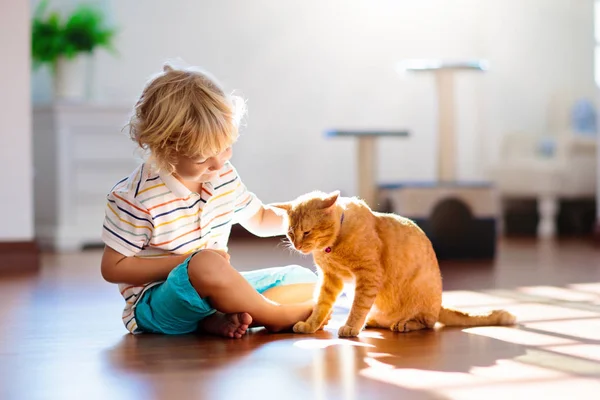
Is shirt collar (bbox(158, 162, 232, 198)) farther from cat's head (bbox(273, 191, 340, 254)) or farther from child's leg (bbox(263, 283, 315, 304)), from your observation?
child's leg (bbox(263, 283, 315, 304))

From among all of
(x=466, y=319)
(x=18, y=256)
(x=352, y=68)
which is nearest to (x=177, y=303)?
(x=466, y=319)

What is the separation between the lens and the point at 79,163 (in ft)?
16.8

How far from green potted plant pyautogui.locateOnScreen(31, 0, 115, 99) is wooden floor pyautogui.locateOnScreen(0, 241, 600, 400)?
264 cm

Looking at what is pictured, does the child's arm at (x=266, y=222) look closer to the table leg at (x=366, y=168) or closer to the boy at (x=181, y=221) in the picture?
the boy at (x=181, y=221)

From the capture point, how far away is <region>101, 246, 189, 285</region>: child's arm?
2.03 metres

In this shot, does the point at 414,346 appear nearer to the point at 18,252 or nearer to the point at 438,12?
the point at 18,252

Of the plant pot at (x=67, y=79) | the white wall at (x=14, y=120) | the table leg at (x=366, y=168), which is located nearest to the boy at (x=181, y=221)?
the white wall at (x=14, y=120)

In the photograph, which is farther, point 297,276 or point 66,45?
point 66,45

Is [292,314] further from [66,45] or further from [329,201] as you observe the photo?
[66,45]

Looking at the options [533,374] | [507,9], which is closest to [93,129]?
[507,9]

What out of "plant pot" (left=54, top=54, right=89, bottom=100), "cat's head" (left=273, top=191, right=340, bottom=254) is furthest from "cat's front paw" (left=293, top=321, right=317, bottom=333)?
"plant pot" (left=54, top=54, right=89, bottom=100)

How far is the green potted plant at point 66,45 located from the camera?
17.2 ft

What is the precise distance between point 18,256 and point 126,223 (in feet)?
7.35

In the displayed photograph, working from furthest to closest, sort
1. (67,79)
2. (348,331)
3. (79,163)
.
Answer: (67,79) → (79,163) → (348,331)
